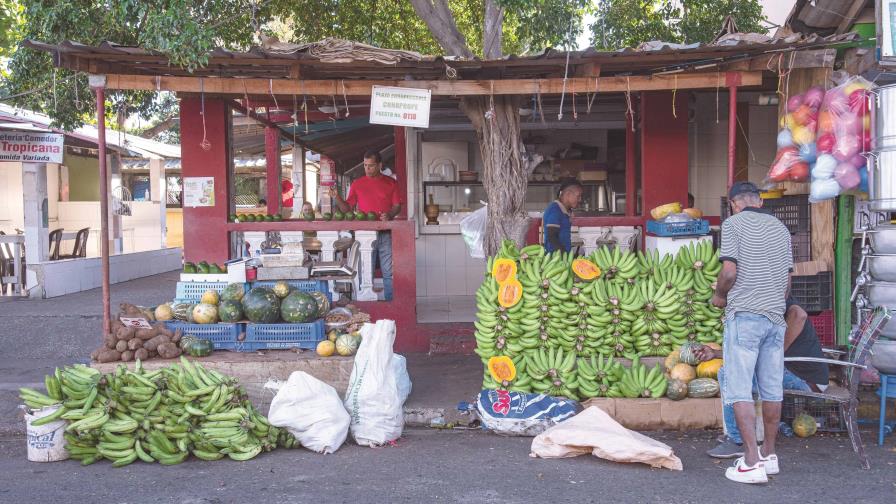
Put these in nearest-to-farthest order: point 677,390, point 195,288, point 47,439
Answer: point 47,439 < point 677,390 < point 195,288

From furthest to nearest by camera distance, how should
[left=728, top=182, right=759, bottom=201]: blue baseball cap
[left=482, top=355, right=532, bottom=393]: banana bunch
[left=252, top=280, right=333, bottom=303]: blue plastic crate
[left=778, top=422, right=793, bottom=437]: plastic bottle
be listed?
1. [left=252, top=280, right=333, bottom=303]: blue plastic crate
2. [left=482, top=355, right=532, bottom=393]: banana bunch
3. [left=778, top=422, right=793, bottom=437]: plastic bottle
4. [left=728, top=182, right=759, bottom=201]: blue baseball cap

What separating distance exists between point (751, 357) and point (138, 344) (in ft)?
15.8

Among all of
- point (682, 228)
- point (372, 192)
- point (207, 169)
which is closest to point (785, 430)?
Answer: point (682, 228)

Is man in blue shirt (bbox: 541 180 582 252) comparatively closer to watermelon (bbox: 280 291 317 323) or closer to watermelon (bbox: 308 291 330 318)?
watermelon (bbox: 308 291 330 318)

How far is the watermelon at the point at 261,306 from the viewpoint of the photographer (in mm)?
6508

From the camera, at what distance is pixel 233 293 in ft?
22.0

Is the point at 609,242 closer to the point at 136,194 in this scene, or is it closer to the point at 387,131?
the point at 387,131

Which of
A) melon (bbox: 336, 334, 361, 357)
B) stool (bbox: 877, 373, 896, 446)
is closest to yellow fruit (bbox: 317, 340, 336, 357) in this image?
melon (bbox: 336, 334, 361, 357)

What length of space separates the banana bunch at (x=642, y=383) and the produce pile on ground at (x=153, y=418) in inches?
101

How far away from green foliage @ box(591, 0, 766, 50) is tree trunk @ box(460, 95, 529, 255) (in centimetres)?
412

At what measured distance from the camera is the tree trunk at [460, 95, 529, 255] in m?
7.50

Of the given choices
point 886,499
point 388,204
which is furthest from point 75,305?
point 886,499

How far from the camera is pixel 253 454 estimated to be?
529 centimetres

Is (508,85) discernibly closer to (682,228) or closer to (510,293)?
(510,293)
